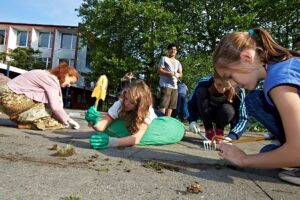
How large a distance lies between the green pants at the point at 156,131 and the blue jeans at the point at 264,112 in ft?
4.53

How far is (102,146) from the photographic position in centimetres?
346

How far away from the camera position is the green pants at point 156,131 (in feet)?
13.6

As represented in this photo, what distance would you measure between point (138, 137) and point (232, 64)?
187 cm

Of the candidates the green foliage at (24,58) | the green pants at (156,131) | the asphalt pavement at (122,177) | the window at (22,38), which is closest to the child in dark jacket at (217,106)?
the green pants at (156,131)

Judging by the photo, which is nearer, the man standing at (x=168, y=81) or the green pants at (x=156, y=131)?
the green pants at (x=156, y=131)

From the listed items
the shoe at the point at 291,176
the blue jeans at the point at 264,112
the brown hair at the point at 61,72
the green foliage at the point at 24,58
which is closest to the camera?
the shoe at the point at 291,176

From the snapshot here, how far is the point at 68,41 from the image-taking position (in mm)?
39500

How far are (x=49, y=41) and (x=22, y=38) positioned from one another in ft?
10.4

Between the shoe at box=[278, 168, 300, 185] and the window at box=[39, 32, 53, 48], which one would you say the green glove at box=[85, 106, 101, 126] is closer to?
the shoe at box=[278, 168, 300, 185]

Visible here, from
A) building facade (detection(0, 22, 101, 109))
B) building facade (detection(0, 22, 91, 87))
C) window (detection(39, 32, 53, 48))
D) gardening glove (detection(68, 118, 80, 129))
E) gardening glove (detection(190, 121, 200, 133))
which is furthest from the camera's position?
window (detection(39, 32, 53, 48))

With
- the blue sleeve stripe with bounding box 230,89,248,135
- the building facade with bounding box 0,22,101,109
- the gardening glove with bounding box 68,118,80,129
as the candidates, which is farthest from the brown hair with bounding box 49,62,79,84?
the building facade with bounding box 0,22,101,109

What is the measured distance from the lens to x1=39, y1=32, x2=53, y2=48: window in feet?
132

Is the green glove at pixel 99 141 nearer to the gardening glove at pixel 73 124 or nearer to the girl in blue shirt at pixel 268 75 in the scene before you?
the girl in blue shirt at pixel 268 75

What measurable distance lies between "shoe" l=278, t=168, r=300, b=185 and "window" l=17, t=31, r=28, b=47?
41.1 meters
